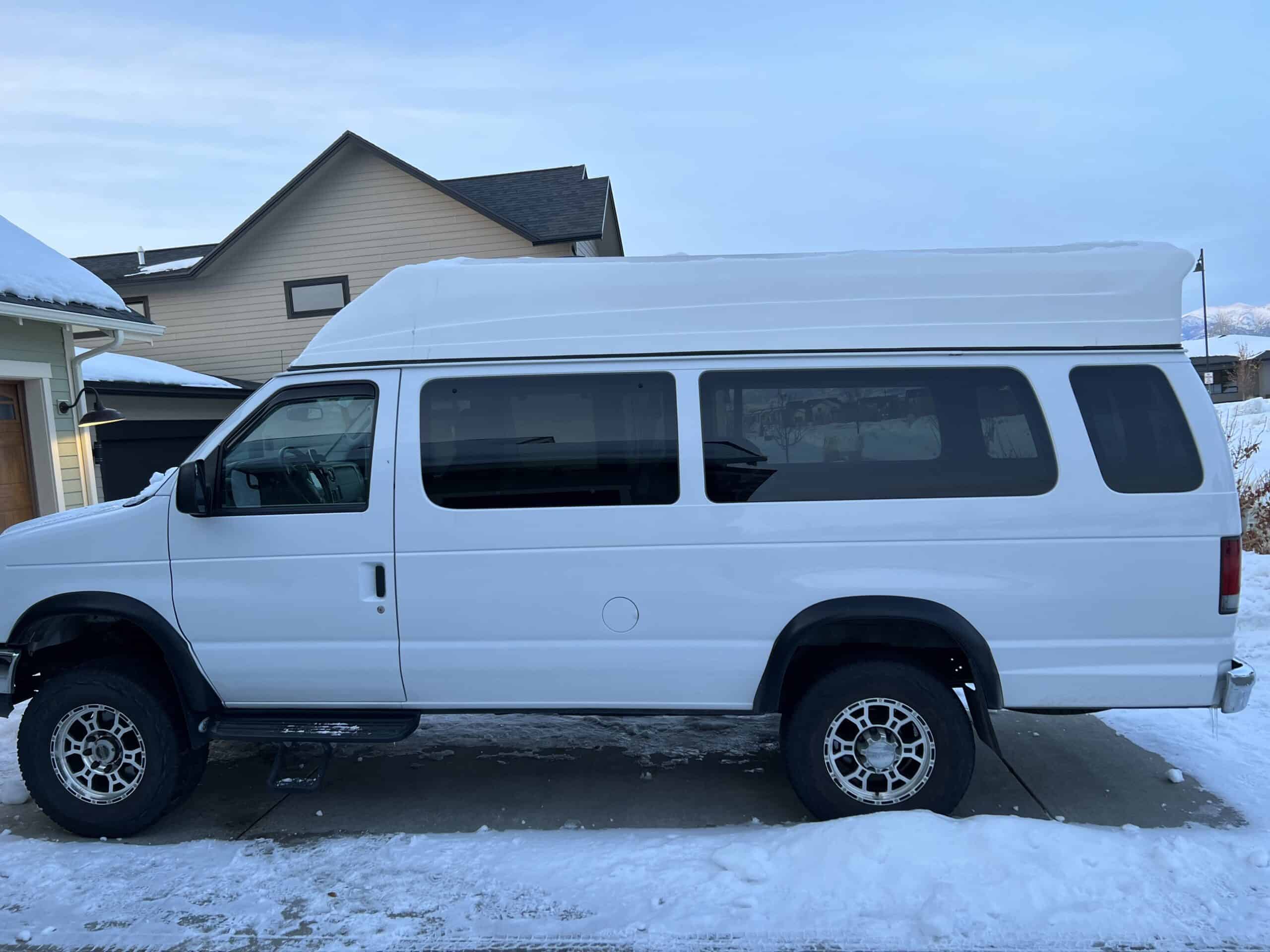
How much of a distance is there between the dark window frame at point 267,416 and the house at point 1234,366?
4305 cm

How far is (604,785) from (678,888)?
3.98ft

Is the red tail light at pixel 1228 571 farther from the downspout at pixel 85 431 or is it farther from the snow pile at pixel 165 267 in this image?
the snow pile at pixel 165 267

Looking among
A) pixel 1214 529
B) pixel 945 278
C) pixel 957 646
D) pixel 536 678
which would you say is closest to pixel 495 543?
pixel 536 678

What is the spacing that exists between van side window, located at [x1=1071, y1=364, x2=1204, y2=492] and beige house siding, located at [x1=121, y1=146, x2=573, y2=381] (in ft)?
42.3

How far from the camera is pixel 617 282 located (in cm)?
405

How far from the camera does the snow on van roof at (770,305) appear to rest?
3.88 meters

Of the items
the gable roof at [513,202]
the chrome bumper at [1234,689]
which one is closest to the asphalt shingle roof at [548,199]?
the gable roof at [513,202]

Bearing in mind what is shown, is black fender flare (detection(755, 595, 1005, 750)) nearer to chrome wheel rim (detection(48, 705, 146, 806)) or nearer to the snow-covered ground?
the snow-covered ground

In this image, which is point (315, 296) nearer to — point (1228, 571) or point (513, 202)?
point (513, 202)

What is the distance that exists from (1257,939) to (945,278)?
2803 mm

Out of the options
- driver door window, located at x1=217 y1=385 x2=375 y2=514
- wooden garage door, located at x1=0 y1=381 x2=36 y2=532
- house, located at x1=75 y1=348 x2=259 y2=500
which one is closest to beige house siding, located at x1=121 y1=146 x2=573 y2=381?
house, located at x1=75 y1=348 x2=259 y2=500

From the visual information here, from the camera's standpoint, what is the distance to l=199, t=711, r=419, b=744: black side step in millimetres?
4066

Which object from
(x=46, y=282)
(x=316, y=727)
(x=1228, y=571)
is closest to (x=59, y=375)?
(x=46, y=282)

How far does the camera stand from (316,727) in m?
4.15
